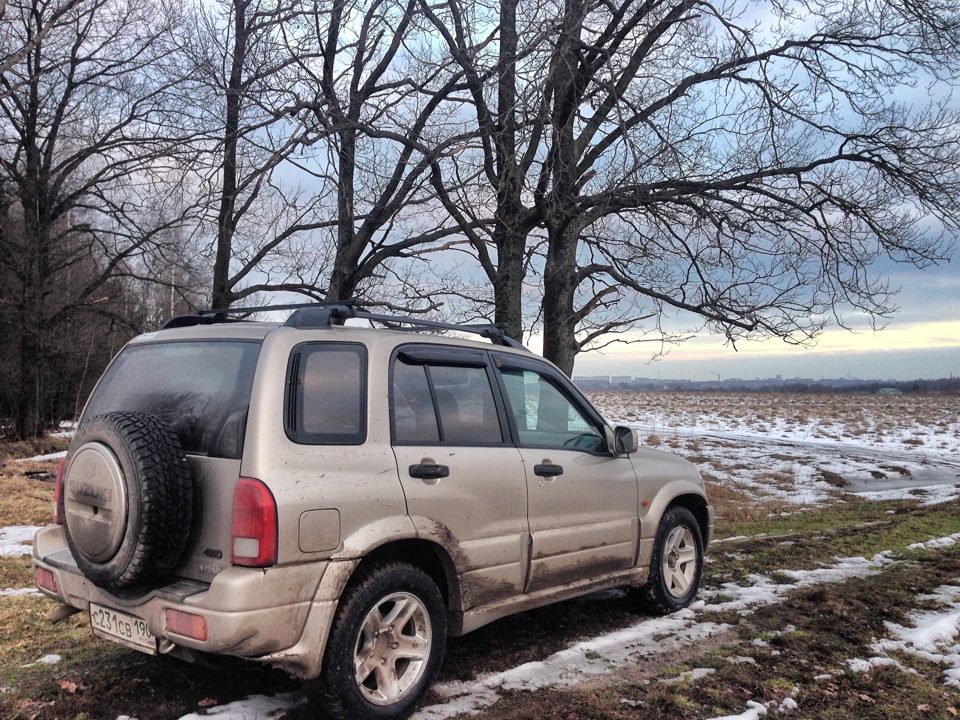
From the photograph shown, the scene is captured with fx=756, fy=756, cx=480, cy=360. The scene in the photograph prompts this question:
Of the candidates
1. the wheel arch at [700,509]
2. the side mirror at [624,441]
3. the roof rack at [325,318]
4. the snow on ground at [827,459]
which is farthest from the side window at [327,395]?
the snow on ground at [827,459]

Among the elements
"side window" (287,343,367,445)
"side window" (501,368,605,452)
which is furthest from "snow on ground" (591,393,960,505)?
"side window" (287,343,367,445)

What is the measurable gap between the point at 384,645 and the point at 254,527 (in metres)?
0.94

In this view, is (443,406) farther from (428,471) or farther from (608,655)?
(608,655)

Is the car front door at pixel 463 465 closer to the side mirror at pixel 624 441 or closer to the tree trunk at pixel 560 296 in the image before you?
the side mirror at pixel 624 441

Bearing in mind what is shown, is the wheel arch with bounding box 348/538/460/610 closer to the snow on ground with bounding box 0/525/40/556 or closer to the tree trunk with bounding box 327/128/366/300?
the snow on ground with bounding box 0/525/40/556

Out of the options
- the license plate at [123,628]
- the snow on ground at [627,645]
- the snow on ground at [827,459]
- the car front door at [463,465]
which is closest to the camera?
the license plate at [123,628]

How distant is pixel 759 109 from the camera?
10.9 metres

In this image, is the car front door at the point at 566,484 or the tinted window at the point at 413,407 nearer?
the tinted window at the point at 413,407

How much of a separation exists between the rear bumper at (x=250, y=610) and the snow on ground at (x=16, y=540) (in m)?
4.34

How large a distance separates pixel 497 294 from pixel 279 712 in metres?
7.89

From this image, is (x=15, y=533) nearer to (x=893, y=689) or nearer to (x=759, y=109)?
(x=893, y=689)

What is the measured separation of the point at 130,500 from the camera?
3.16 meters

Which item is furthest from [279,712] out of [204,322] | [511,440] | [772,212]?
[772,212]

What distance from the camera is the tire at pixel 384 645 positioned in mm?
3336
